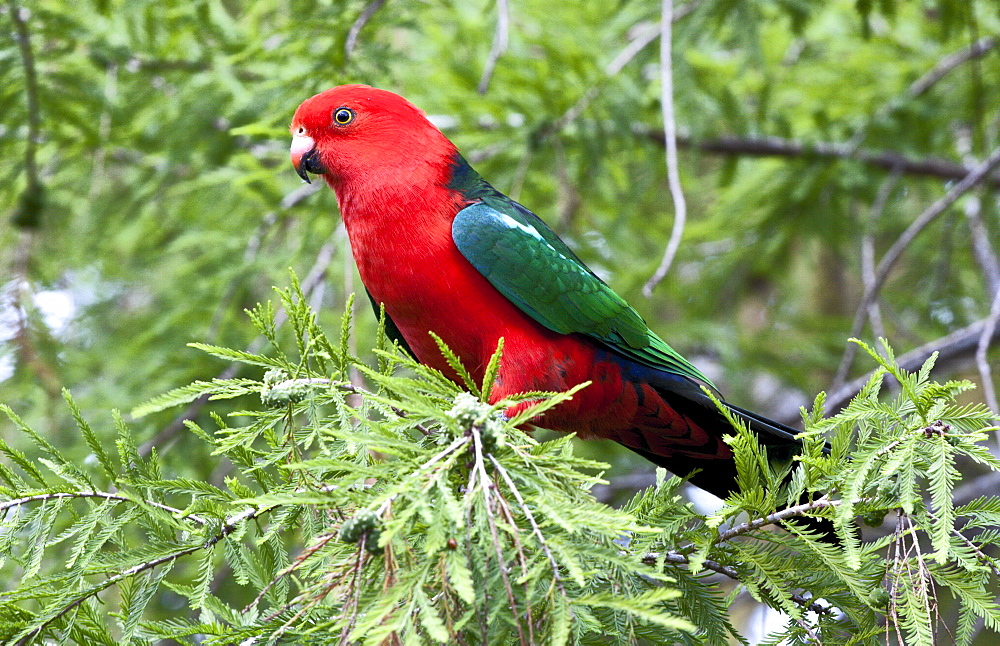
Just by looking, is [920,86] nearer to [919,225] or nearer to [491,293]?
[919,225]

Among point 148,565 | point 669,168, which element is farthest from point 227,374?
point 669,168

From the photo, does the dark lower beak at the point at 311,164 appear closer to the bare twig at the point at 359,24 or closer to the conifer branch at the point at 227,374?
the bare twig at the point at 359,24

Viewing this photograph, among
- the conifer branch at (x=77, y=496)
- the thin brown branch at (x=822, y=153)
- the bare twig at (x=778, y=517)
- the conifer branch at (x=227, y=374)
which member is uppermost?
the thin brown branch at (x=822, y=153)

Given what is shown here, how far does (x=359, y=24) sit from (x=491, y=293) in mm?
1737

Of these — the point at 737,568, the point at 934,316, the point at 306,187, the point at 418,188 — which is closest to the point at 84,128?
the point at 306,187

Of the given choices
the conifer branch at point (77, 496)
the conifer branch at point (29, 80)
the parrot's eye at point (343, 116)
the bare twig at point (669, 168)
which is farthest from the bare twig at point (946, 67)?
the conifer branch at point (29, 80)

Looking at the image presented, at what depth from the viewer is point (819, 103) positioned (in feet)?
18.4

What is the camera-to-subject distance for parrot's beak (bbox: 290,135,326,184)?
3.45 metres

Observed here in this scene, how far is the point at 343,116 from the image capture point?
3.42 meters

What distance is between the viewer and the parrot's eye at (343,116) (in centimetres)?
342

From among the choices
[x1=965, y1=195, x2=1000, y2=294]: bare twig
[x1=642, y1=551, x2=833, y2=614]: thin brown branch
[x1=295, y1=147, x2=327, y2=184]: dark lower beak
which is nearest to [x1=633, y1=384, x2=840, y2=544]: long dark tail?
[x1=642, y1=551, x2=833, y2=614]: thin brown branch

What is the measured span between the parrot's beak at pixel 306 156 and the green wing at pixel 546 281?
0.75 meters

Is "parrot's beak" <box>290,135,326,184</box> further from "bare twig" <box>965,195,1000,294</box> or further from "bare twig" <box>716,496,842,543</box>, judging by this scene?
"bare twig" <box>965,195,1000,294</box>

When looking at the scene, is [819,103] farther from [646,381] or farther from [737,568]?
[737,568]
